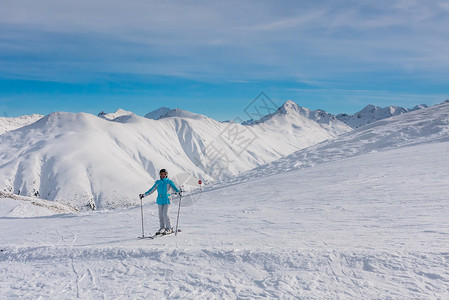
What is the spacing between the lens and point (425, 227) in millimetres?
9094

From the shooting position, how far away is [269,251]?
8039mm

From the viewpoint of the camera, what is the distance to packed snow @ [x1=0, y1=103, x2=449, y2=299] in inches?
261

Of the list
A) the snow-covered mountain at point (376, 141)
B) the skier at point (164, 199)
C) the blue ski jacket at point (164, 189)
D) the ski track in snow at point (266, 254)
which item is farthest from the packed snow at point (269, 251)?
the snow-covered mountain at point (376, 141)

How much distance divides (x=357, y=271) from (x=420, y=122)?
1148 inches

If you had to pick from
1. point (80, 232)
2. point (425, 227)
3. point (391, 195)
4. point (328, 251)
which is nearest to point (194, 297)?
point (328, 251)

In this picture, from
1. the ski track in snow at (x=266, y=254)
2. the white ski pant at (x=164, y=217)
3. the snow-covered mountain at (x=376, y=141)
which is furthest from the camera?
the snow-covered mountain at (x=376, y=141)

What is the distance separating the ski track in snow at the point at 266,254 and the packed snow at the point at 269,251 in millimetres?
29

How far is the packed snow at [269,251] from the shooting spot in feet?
21.8

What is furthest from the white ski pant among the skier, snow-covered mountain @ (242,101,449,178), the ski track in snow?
snow-covered mountain @ (242,101,449,178)

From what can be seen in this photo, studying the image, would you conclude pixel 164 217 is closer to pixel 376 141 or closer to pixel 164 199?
pixel 164 199

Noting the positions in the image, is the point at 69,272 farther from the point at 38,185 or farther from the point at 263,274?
the point at 38,185

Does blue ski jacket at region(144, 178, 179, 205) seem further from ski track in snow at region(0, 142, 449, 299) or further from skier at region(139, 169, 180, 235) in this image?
ski track in snow at region(0, 142, 449, 299)

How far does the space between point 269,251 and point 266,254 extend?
0.50 ft

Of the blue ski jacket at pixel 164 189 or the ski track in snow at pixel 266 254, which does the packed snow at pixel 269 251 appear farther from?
the blue ski jacket at pixel 164 189
